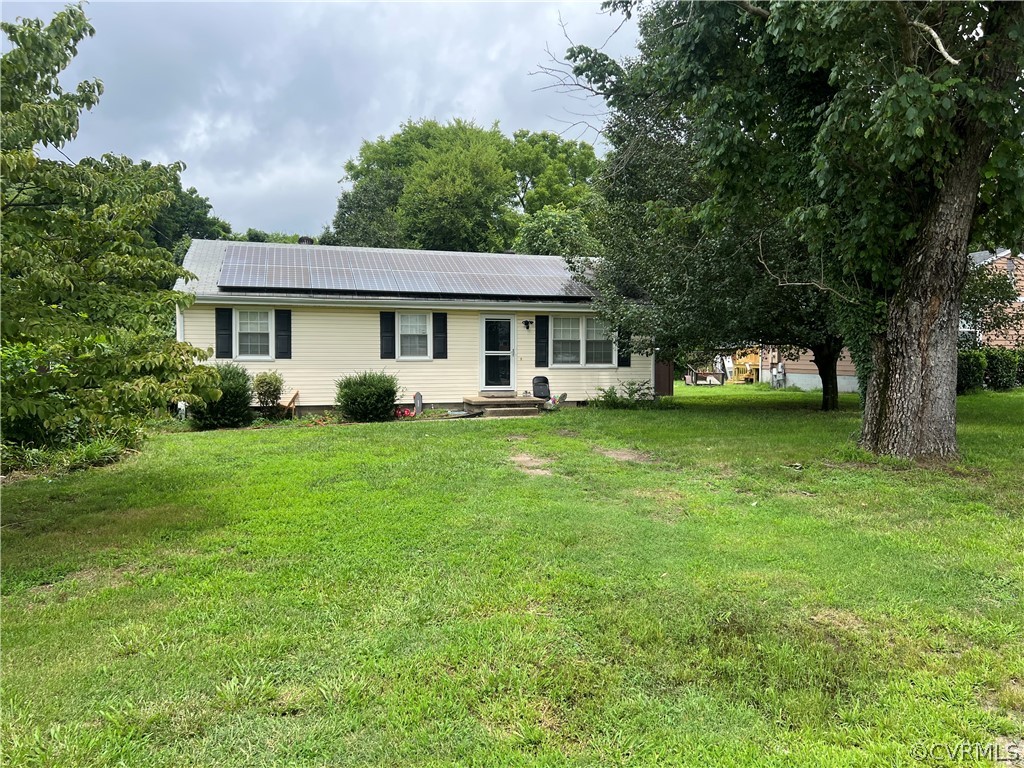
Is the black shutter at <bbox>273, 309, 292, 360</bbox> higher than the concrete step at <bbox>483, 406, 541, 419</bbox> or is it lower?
higher

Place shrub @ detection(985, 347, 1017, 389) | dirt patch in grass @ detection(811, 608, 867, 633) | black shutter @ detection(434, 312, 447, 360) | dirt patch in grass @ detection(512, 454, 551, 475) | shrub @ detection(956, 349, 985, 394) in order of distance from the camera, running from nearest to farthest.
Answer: dirt patch in grass @ detection(811, 608, 867, 633)
dirt patch in grass @ detection(512, 454, 551, 475)
black shutter @ detection(434, 312, 447, 360)
shrub @ detection(956, 349, 985, 394)
shrub @ detection(985, 347, 1017, 389)

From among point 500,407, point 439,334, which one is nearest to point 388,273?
point 439,334

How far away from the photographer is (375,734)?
85.0 inches

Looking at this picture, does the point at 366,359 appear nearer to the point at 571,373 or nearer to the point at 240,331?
the point at 240,331

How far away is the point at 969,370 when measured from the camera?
15562mm

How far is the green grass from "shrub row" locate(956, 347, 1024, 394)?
1163 cm

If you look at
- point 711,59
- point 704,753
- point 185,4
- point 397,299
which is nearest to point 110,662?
point 704,753

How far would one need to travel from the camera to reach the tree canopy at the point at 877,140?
18.5 feet

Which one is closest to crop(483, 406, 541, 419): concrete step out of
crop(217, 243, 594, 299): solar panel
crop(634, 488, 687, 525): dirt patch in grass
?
crop(217, 243, 594, 299): solar panel

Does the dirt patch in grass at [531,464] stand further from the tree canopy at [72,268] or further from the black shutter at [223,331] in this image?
the black shutter at [223,331]

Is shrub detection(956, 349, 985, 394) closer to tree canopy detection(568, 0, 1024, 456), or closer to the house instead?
the house

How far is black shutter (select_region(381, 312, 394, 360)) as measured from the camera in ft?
42.2

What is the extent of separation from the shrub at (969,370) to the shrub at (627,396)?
332 inches

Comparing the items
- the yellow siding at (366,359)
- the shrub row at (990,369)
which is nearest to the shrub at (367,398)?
the yellow siding at (366,359)
